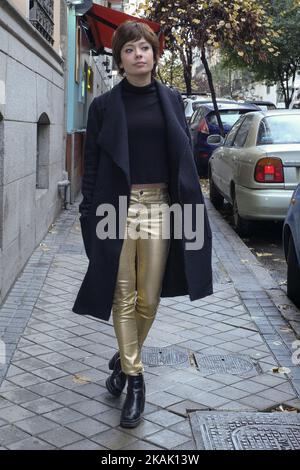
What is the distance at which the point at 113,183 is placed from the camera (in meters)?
3.57

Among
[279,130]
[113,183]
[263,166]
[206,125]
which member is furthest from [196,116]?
[113,183]

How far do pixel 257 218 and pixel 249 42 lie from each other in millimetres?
9955

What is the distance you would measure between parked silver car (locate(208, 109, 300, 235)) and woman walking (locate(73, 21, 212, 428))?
182 inches

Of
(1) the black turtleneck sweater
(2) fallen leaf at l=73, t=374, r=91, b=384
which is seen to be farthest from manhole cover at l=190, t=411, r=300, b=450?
(1) the black turtleneck sweater

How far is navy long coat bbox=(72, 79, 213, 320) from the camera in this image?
353cm

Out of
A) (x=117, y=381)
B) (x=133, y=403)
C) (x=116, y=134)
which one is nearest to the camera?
(x=116, y=134)

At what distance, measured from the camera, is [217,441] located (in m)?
3.40

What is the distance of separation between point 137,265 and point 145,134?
69 cm

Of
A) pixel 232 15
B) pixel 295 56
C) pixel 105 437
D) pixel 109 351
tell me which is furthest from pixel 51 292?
pixel 295 56

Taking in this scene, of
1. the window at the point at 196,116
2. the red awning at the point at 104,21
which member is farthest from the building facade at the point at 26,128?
the window at the point at 196,116

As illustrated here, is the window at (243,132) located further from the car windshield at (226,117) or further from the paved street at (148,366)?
the car windshield at (226,117)

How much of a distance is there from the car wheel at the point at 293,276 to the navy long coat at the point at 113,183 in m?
2.38

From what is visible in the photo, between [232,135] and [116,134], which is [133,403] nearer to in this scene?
[116,134]

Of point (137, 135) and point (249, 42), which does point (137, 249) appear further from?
point (249, 42)
